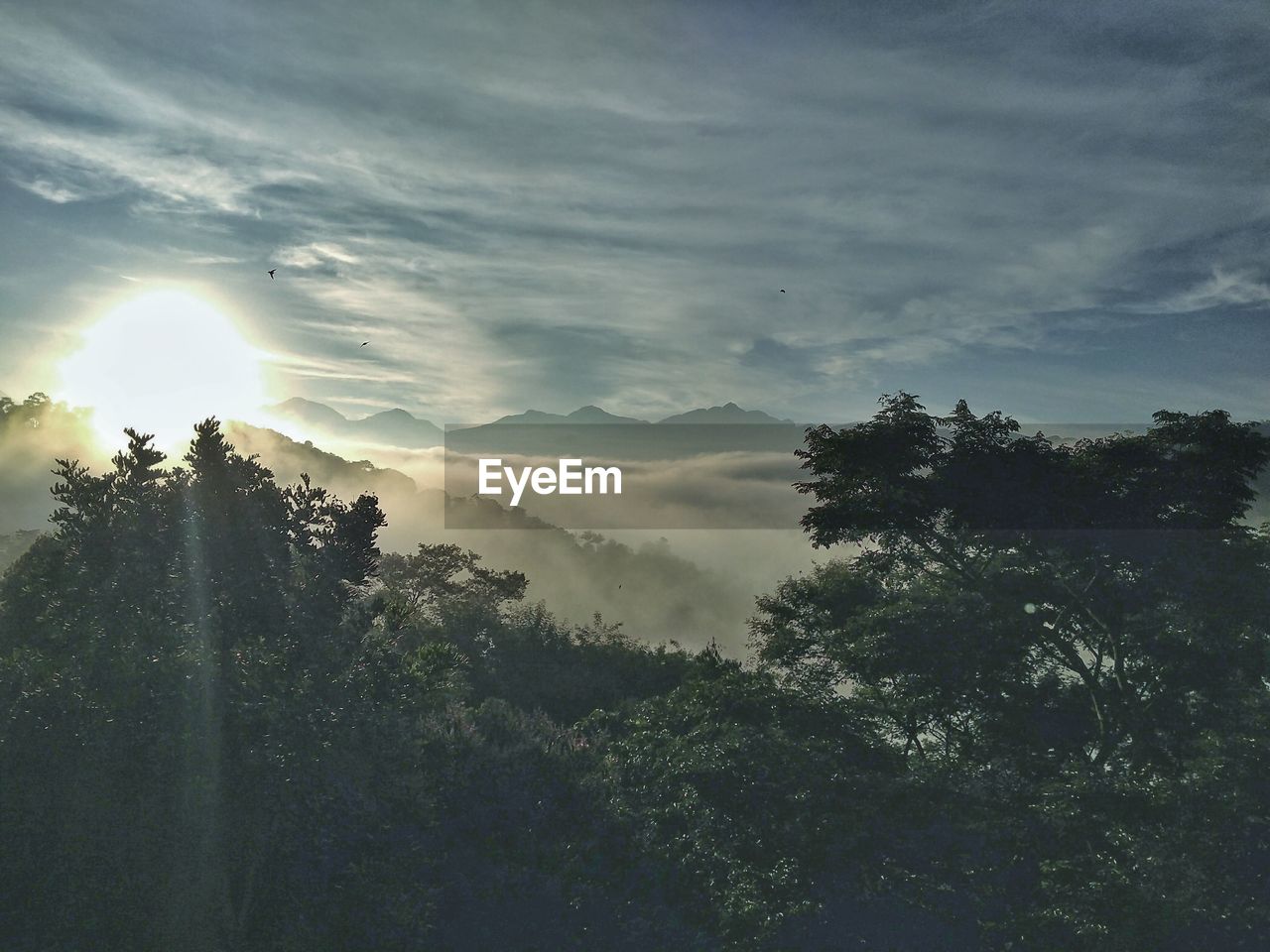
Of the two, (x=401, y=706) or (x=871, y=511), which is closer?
(x=401, y=706)

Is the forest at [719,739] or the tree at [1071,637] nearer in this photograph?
the forest at [719,739]

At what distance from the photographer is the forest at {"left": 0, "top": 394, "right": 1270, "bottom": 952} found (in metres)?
14.9

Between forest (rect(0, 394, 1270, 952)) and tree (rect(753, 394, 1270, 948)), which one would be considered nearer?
forest (rect(0, 394, 1270, 952))

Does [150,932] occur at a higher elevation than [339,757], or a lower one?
lower

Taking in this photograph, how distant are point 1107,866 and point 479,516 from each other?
173028mm

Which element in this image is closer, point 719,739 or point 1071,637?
point 719,739

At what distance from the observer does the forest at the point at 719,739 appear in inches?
588

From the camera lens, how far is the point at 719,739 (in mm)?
23922

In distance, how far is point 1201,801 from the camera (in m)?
18.6

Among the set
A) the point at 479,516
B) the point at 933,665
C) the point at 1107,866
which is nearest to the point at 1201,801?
the point at 1107,866

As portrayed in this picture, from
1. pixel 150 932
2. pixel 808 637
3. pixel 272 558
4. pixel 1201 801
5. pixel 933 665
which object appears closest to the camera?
pixel 150 932

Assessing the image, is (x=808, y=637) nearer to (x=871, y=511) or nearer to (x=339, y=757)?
(x=871, y=511)

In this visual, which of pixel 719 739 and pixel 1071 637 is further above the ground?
pixel 1071 637

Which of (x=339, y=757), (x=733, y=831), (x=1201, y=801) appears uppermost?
(x=339, y=757)
